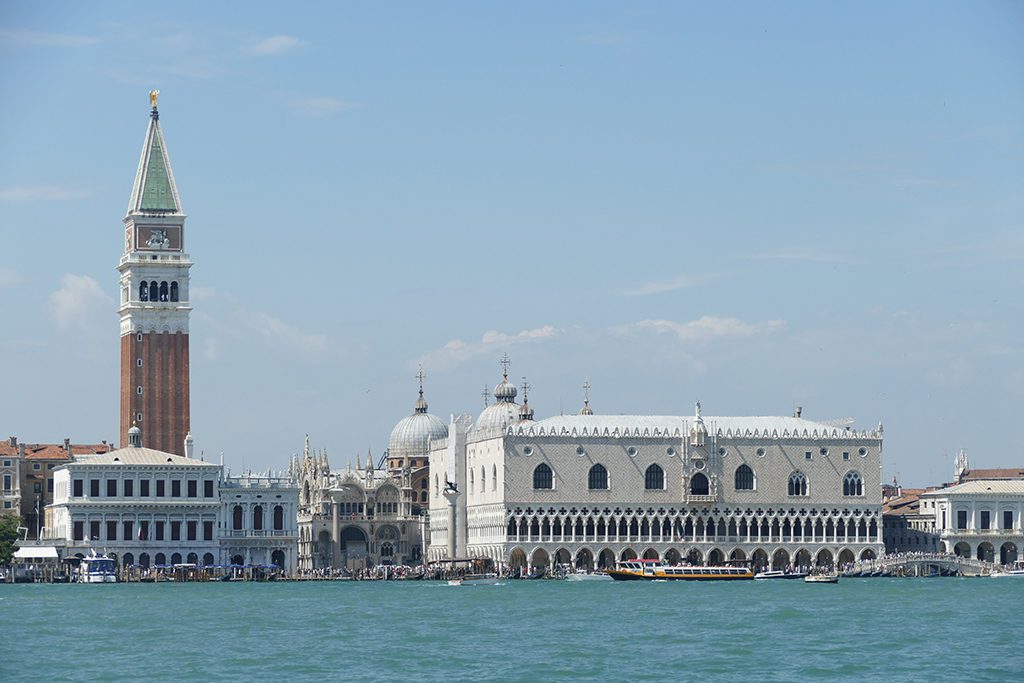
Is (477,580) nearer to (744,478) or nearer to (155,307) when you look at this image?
(744,478)

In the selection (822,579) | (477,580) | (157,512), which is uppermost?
(157,512)

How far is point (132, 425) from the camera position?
462 ft

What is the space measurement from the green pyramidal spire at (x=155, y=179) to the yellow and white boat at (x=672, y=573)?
3714 centimetres

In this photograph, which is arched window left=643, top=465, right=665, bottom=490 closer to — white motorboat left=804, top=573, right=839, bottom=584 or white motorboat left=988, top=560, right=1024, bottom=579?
white motorboat left=804, top=573, right=839, bottom=584

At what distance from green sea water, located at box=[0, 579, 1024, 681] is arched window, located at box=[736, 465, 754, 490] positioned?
2825 centimetres

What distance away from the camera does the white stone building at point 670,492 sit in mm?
136250

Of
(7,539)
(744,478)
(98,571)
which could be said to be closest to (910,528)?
(744,478)

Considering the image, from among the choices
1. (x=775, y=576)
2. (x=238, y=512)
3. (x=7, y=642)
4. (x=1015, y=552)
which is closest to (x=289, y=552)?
(x=238, y=512)

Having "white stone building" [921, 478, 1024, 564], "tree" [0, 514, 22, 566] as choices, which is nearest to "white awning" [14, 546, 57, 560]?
"tree" [0, 514, 22, 566]

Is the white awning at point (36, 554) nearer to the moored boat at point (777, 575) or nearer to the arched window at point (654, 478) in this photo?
the arched window at point (654, 478)

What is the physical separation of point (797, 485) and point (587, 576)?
56.0ft

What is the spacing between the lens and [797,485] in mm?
140125

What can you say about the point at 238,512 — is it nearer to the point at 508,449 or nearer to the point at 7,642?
the point at 508,449

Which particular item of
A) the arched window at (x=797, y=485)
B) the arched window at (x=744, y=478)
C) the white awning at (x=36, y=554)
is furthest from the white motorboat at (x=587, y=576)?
the white awning at (x=36, y=554)
